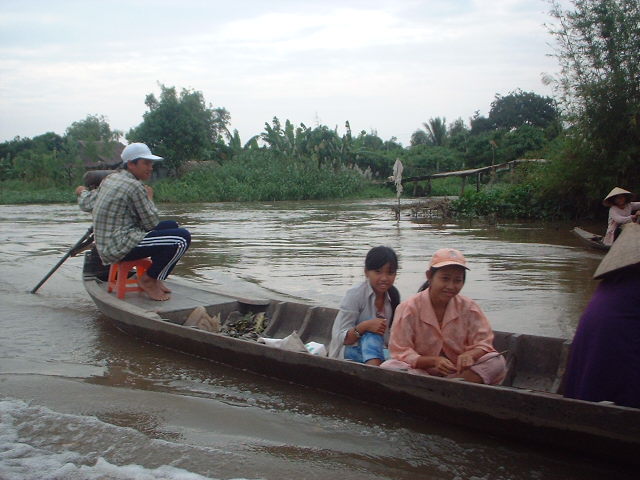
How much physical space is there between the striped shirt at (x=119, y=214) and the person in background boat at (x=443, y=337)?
9.02 feet

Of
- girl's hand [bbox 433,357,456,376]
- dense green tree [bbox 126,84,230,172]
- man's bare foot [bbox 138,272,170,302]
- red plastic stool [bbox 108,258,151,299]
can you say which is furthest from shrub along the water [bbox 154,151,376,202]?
girl's hand [bbox 433,357,456,376]

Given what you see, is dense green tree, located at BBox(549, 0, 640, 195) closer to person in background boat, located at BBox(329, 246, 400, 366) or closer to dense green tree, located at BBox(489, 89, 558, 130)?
person in background boat, located at BBox(329, 246, 400, 366)

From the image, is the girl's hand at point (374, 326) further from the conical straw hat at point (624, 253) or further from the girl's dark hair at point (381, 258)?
the conical straw hat at point (624, 253)

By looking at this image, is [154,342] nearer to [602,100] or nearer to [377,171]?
[602,100]

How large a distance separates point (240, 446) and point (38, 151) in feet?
138

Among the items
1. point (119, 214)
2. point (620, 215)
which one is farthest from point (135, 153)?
point (620, 215)

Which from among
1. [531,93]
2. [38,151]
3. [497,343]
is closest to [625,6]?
[497,343]

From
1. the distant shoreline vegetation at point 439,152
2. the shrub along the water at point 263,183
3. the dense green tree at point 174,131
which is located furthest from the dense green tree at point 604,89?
the dense green tree at point 174,131

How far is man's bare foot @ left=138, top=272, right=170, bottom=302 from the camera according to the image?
5.54m

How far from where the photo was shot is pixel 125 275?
18.2 feet

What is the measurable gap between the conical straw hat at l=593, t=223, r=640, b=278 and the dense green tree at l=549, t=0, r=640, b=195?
11.7 metres

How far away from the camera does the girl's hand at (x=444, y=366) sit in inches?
128

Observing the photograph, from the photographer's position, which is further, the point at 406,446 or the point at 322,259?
the point at 322,259

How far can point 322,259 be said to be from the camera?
386 inches
